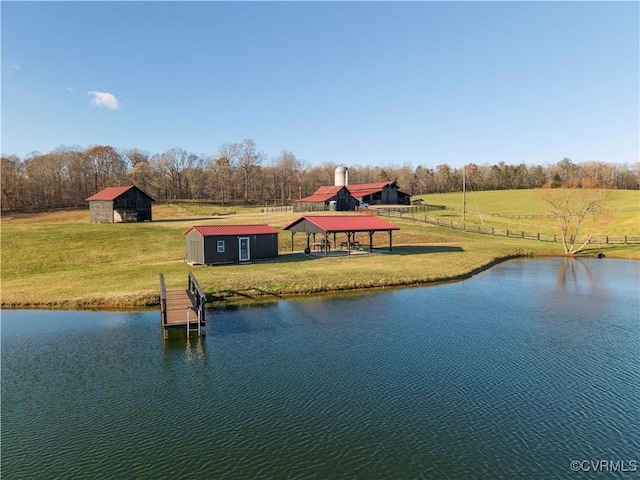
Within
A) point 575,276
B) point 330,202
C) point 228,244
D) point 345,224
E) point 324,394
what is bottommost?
point 575,276

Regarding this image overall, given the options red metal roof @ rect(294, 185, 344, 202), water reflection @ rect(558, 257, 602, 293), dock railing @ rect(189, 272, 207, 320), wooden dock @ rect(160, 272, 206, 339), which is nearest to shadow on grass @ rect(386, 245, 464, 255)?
water reflection @ rect(558, 257, 602, 293)

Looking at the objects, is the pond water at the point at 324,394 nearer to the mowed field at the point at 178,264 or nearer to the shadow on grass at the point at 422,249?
the mowed field at the point at 178,264

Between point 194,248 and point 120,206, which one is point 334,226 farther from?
point 120,206

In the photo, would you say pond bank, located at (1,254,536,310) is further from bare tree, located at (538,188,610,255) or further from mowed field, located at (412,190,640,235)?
mowed field, located at (412,190,640,235)

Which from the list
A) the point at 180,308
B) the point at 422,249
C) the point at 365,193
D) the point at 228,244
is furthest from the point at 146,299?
the point at 365,193

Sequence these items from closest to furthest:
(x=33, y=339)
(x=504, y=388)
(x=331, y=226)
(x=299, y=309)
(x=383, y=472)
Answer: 1. (x=383, y=472)
2. (x=504, y=388)
3. (x=33, y=339)
4. (x=299, y=309)
5. (x=331, y=226)

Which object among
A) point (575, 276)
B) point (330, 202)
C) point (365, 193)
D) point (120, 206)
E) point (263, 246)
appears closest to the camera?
point (575, 276)

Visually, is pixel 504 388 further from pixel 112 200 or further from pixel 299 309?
pixel 112 200

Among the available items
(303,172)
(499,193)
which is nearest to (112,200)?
(303,172)
